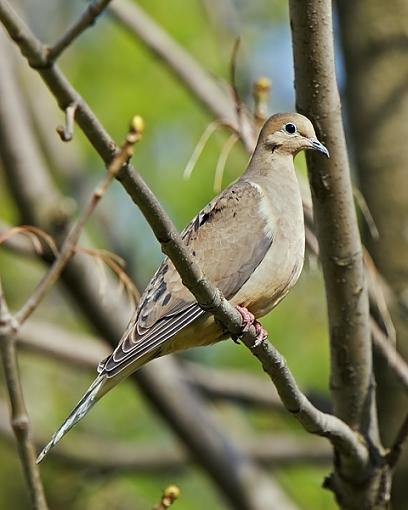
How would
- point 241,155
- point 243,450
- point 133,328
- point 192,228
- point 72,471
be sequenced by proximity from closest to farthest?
1. point 133,328
2. point 192,228
3. point 243,450
4. point 72,471
5. point 241,155

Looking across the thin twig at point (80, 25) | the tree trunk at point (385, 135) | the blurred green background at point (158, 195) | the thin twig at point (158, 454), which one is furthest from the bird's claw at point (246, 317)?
the blurred green background at point (158, 195)

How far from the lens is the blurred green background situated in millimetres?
6855

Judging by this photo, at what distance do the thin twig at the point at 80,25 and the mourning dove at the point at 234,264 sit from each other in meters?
0.74

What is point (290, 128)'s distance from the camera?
3900mm

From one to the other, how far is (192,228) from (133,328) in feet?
1.56

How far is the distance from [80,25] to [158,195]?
4133 millimetres

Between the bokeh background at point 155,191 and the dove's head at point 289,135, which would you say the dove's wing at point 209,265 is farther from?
the bokeh background at point 155,191

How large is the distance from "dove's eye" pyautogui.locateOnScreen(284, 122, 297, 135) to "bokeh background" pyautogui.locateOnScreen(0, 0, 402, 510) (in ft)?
7.67

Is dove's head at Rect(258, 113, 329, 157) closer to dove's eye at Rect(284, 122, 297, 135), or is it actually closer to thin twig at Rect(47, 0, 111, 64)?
dove's eye at Rect(284, 122, 297, 135)

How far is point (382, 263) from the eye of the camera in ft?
16.2

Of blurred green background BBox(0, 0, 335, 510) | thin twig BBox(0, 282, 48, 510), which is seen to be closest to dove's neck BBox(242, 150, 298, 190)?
thin twig BBox(0, 282, 48, 510)

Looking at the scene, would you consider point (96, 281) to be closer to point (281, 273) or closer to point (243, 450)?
point (243, 450)

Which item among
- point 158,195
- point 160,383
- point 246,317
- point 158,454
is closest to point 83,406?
point 246,317

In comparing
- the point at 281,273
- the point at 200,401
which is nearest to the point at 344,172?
the point at 281,273
